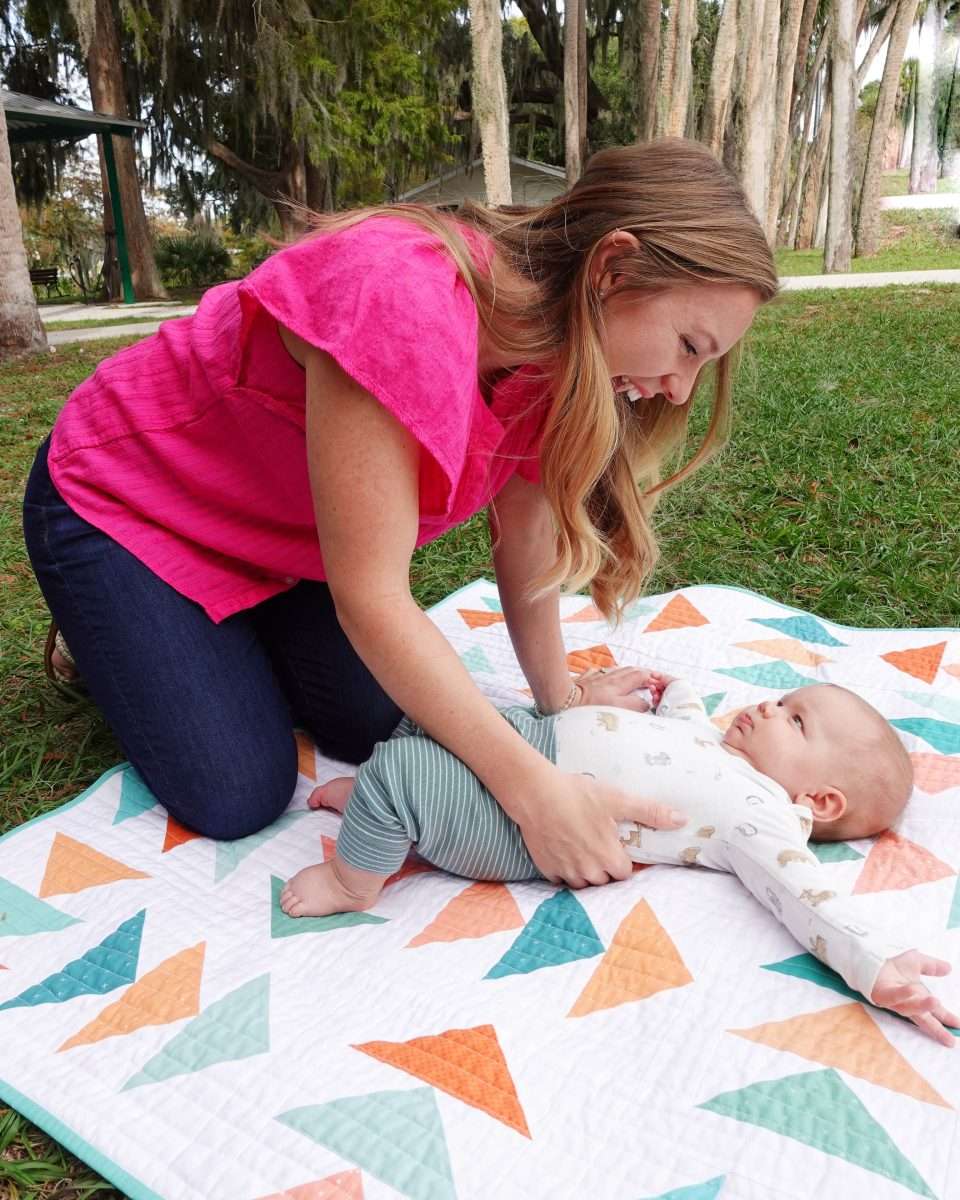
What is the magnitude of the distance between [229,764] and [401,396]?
0.80m

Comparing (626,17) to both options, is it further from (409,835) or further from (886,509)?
(409,835)

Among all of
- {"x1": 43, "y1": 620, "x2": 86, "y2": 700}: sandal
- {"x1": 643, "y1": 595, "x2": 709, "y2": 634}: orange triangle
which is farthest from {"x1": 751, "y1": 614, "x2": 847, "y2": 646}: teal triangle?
{"x1": 43, "y1": 620, "x2": 86, "y2": 700}: sandal

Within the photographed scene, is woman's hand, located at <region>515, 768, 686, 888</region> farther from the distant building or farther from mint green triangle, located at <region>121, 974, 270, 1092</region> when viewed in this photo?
the distant building

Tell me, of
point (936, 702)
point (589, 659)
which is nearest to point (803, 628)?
point (936, 702)

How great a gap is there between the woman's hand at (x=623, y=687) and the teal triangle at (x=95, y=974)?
3.16 ft

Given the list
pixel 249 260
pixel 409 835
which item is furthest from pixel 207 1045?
pixel 249 260

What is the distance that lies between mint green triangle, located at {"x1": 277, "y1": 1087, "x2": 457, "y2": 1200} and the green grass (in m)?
10.7

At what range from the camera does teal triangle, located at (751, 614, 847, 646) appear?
235 cm

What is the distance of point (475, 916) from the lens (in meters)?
1.51

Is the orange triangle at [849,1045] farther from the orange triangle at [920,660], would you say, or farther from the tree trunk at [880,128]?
the tree trunk at [880,128]

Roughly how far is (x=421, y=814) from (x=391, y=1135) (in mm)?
450

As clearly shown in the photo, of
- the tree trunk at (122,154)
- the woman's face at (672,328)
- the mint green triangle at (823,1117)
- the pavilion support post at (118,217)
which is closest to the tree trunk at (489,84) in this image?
the pavilion support post at (118,217)

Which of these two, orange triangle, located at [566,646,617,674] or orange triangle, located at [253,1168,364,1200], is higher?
orange triangle, located at [253,1168,364,1200]

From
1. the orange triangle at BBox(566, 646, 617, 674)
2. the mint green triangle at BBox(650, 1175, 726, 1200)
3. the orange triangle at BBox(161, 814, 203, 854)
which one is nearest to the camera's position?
the mint green triangle at BBox(650, 1175, 726, 1200)
